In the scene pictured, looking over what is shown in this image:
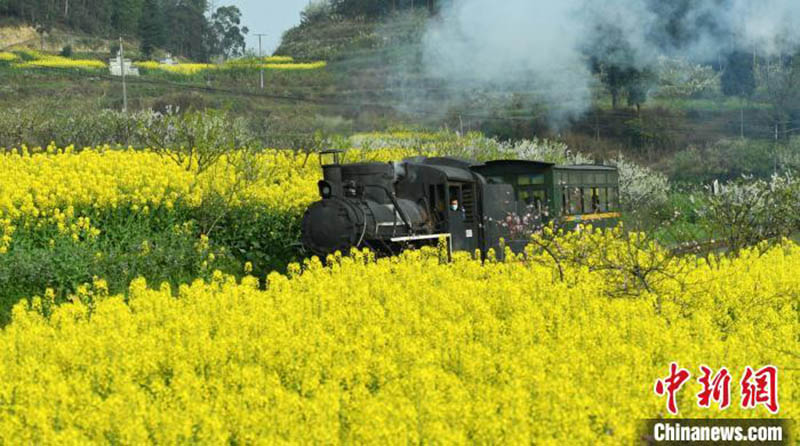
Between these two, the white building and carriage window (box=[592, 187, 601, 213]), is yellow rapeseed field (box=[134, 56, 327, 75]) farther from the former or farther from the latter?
carriage window (box=[592, 187, 601, 213])

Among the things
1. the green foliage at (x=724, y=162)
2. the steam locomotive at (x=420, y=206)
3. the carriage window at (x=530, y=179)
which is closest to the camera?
the steam locomotive at (x=420, y=206)

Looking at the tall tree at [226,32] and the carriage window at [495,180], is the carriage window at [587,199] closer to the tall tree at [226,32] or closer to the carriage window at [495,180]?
the carriage window at [495,180]

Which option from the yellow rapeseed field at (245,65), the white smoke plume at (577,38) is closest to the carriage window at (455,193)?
the white smoke plume at (577,38)

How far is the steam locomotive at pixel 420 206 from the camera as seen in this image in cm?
1736

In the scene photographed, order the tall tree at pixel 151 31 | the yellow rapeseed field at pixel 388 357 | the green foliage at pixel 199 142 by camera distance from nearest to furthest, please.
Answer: the yellow rapeseed field at pixel 388 357 < the green foliage at pixel 199 142 < the tall tree at pixel 151 31

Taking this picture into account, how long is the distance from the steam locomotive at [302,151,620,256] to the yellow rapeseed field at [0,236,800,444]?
227cm

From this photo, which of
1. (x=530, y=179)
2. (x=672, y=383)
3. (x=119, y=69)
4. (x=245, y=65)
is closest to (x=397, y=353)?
(x=672, y=383)

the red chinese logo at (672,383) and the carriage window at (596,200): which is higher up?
the carriage window at (596,200)

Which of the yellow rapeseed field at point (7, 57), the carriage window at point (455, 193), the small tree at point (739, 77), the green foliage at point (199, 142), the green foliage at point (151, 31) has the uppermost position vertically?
the green foliage at point (151, 31)

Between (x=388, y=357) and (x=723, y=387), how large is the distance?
3.00 m

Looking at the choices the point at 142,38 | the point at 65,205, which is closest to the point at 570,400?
the point at 65,205

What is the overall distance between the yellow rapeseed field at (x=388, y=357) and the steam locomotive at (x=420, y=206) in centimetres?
227

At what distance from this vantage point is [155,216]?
62.9ft

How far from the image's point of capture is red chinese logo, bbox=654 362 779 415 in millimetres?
8172
